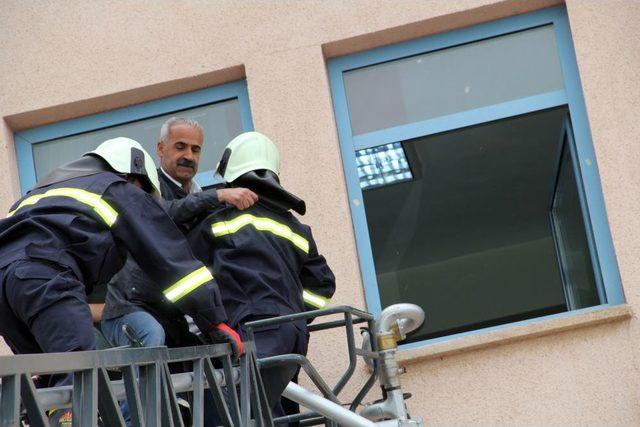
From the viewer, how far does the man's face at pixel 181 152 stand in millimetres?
5156

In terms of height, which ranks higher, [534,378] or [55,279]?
[55,279]

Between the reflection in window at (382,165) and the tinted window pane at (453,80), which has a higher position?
the tinted window pane at (453,80)

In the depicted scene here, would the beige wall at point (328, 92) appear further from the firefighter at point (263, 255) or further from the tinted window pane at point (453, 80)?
the firefighter at point (263, 255)

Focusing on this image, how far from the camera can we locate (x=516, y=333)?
5.68 meters

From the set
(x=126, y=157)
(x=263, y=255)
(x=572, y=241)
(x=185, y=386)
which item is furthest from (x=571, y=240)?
(x=185, y=386)

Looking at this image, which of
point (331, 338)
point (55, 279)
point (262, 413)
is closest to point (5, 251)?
point (55, 279)

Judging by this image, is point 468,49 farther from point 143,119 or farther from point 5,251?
point 5,251

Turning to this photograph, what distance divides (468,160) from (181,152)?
1879 millimetres

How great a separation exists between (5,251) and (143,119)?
281cm

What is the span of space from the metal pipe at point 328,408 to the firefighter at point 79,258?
21.3 inches

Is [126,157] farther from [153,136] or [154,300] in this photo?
[153,136]

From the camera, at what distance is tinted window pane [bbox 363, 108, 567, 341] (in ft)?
20.2

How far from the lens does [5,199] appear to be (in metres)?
6.32

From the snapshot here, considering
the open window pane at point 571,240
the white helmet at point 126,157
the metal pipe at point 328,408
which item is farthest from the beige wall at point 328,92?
the white helmet at point 126,157
